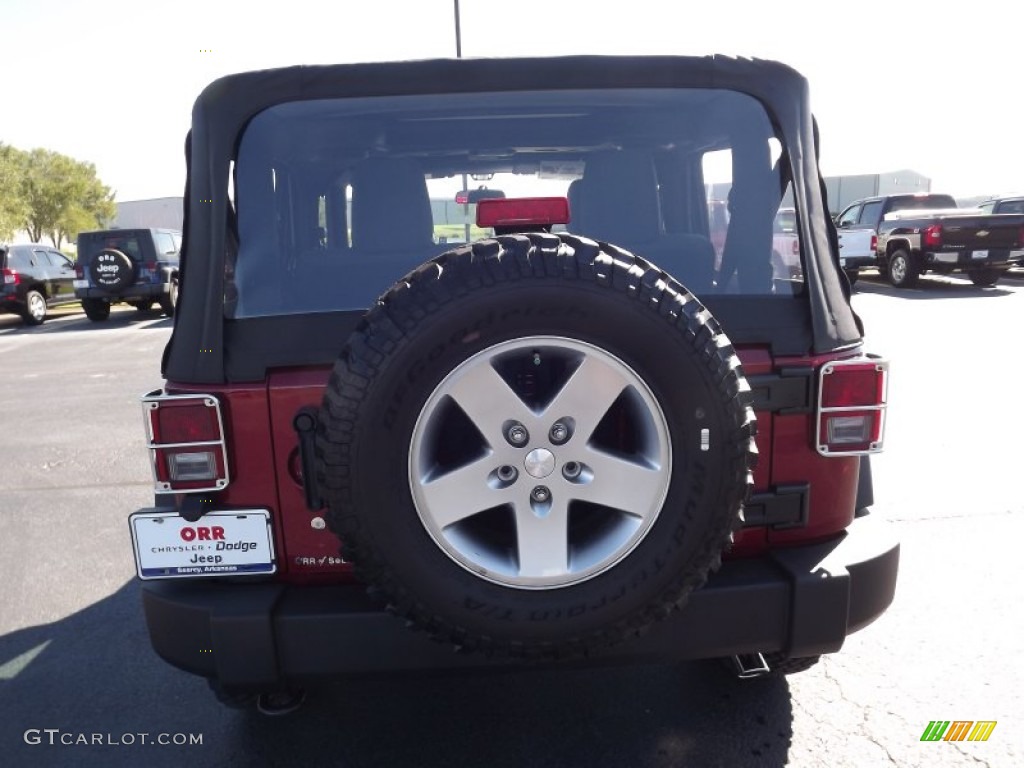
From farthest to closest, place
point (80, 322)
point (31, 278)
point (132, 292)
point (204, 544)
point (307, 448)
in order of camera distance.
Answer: point (80, 322) < point (31, 278) < point (132, 292) < point (204, 544) < point (307, 448)

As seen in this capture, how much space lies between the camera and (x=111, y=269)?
1480 centimetres

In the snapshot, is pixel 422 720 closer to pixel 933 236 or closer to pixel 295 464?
pixel 295 464

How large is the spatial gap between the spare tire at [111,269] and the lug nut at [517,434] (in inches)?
583

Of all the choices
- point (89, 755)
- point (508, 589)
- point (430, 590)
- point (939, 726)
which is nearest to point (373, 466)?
point (430, 590)

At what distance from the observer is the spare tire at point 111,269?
14648mm

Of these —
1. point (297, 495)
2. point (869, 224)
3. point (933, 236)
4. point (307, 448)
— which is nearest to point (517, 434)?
point (307, 448)

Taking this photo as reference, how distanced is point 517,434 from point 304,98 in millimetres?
1097

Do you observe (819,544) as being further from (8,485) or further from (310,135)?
(8,485)

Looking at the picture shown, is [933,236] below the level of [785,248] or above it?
below

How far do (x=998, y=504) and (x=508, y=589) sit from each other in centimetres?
371

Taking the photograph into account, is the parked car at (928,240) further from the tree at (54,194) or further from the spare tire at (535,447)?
the tree at (54,194)

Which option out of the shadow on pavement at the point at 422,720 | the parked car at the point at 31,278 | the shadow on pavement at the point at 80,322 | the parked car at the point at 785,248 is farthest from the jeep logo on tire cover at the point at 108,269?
the parked car at the point at 785,248

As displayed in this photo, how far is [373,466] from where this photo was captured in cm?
175

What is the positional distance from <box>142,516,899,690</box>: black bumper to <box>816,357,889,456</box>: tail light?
325 millimetres
